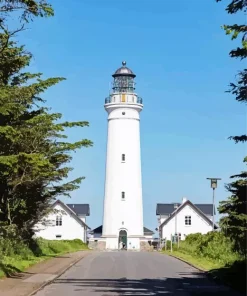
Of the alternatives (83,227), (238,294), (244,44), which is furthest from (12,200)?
(83,227)

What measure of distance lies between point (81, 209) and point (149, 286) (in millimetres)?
81561

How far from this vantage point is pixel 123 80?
254 feet

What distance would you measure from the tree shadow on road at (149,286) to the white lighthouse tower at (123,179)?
48629 mm

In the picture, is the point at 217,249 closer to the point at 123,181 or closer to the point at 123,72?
the point at 123,181

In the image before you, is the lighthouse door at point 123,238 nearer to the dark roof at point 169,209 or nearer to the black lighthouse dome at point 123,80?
the black lighthouse dome at point 123,80

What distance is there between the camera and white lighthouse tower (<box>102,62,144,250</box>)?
72.9m

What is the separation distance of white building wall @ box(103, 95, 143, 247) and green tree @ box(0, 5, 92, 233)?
3359 cm

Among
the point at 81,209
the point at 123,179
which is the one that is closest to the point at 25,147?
the point at 123,179

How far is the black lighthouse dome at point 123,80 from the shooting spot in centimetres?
7681

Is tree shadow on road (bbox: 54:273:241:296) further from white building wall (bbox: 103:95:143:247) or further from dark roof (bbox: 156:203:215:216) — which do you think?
dark roof (bbox: 156:203:215:216)

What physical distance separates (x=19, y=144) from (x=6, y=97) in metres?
5.70

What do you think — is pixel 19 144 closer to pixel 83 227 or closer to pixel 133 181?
pixel 133 181

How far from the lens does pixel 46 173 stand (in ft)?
92.6

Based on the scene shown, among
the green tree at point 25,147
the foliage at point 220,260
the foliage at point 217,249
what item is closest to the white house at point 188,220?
the foliage at point 220,260
